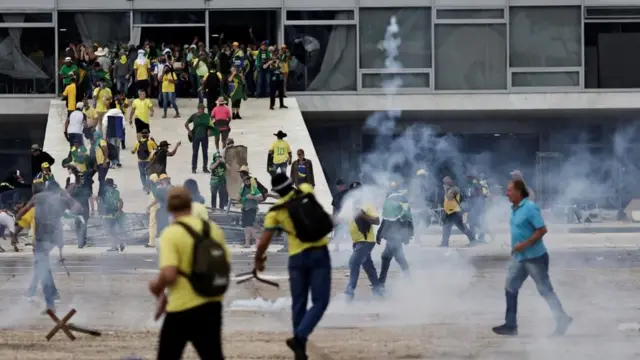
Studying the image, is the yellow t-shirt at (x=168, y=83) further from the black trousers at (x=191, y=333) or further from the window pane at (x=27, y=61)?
the black trousers at (x=191, y=333)

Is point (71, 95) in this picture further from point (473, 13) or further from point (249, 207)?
point (473, 13)

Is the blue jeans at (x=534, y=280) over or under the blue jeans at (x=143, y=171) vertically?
under

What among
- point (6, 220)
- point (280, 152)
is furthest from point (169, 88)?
point (6, 220)

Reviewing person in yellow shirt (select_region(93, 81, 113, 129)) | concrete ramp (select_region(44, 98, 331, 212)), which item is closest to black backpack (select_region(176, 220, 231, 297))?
concrete ramp (select_region(44, 98, 331, 212))

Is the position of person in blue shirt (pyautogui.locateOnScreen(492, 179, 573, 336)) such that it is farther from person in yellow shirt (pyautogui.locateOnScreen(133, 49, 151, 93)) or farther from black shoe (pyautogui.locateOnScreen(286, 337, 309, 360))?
person in yellow shirt (pyautogui.locateOnScreen(133, 49, 151, 93))

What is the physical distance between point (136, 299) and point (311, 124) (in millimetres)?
23770

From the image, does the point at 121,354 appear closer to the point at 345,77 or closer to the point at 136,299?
the point at 136,299

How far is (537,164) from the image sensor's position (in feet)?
129

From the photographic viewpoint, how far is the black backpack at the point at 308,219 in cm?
1172

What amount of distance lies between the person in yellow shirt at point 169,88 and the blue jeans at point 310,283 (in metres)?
22.9

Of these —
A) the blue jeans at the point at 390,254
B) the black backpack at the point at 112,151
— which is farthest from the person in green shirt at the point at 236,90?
the blue jeans at the point at 390,254

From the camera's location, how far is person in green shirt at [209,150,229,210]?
28.6 m

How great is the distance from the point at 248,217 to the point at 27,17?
16.3 metres

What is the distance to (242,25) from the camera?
40.0m
